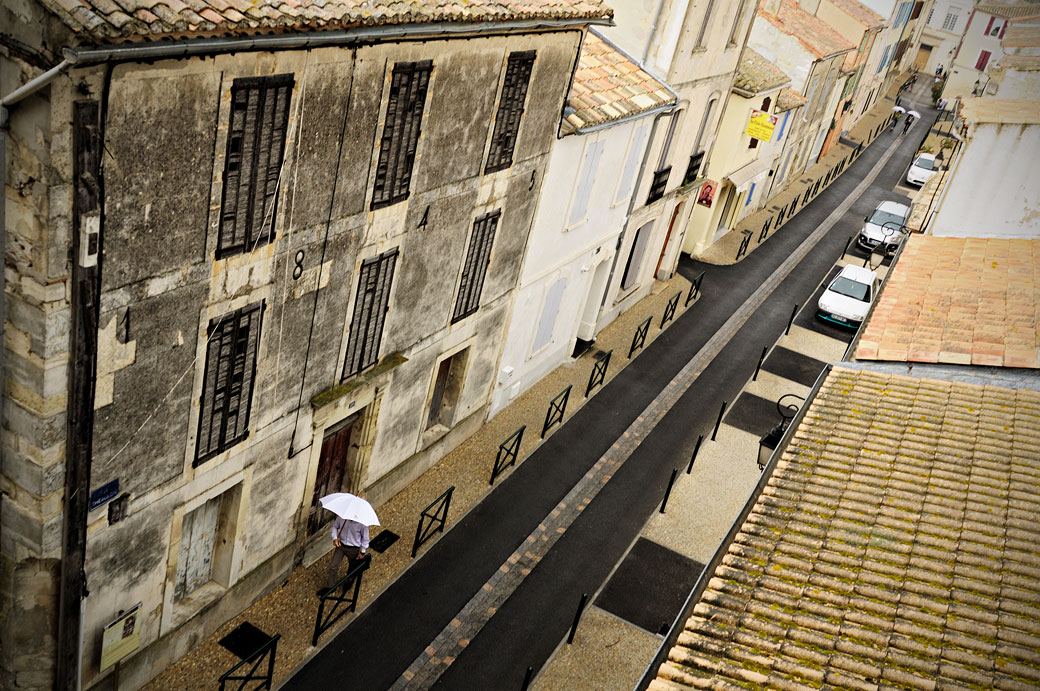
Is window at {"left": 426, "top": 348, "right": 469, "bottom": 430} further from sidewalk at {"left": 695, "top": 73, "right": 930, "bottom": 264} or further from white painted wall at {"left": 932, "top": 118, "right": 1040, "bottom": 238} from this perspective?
sidewalk at {"left": 695, "top": 73, "right": 930, "bottom": 264}

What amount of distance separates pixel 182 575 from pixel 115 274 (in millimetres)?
5099

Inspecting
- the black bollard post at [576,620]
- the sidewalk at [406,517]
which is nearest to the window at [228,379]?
the sidewalk at [406,517]

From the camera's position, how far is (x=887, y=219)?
3925 centimetres

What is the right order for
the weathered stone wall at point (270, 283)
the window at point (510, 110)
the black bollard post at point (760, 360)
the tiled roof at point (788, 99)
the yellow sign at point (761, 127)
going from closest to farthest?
1. the weathered stone wall at point (270, 283)
2. the window at point (510, 110)
3. the black bollard post at point (760, 360)
4. the yellow sign at point (761, 127)
5. the tiled roof at point (788, 99)

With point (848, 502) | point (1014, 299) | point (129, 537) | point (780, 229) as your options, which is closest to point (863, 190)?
point (780, 229)

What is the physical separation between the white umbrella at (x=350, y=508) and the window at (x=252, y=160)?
457cm

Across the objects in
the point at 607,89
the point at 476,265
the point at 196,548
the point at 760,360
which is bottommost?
the point at 760,360

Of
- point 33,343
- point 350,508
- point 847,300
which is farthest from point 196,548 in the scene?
point 847,300

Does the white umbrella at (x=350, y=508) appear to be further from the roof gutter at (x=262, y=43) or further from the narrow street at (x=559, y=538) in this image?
the roof gutter at (x=262, y=43)

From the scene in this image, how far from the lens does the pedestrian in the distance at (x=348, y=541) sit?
14.5m

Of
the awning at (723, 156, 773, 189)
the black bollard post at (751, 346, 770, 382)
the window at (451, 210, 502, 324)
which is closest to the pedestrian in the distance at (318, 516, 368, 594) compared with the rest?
the window at (451, 210, 502, 324)

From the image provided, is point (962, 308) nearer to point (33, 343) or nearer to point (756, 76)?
point (33, 343)

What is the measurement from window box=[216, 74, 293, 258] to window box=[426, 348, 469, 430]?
24.1ft

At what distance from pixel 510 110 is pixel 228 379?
7146mm
